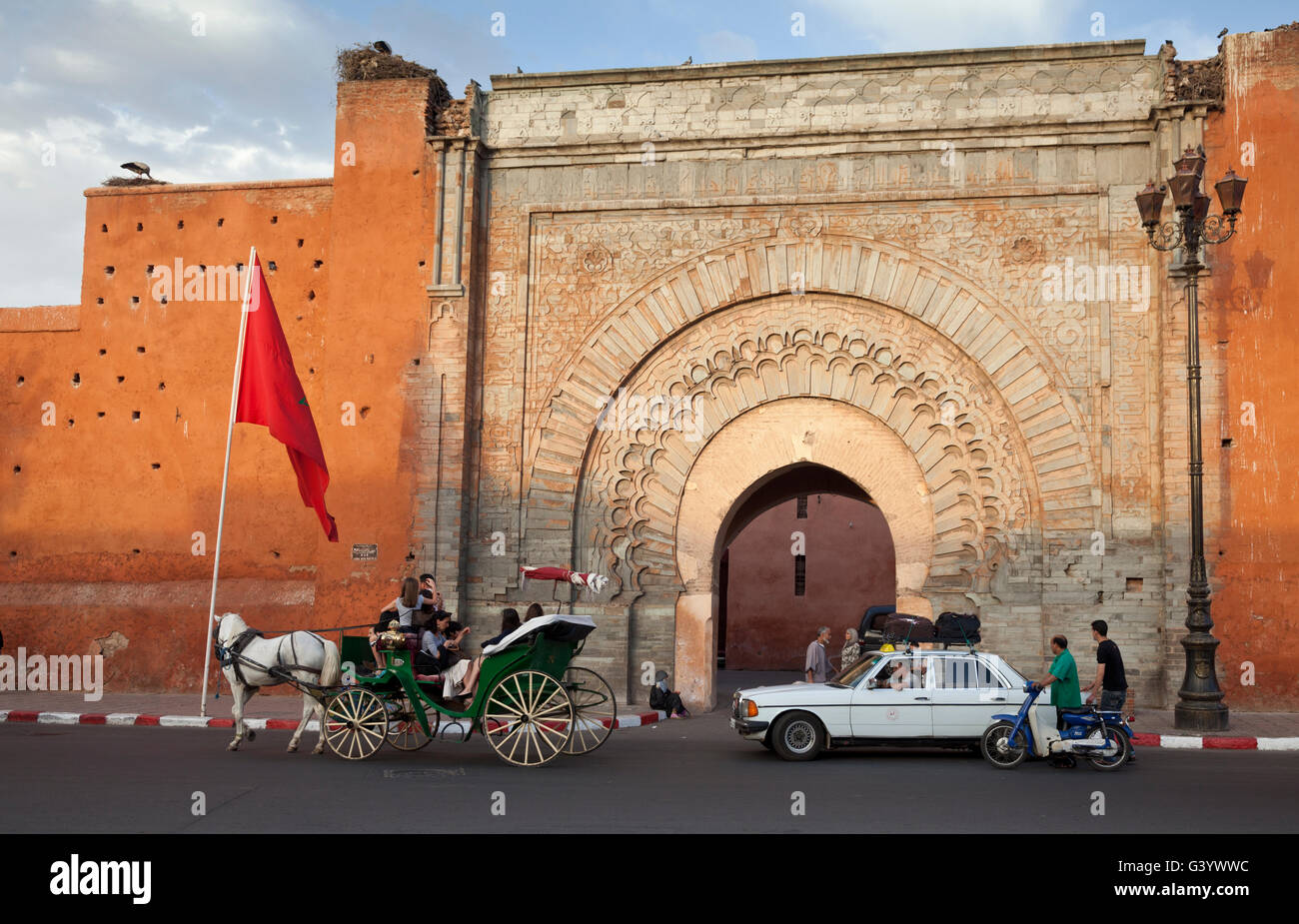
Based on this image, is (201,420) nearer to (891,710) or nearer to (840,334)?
(840,334)

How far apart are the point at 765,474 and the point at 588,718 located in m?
4.58

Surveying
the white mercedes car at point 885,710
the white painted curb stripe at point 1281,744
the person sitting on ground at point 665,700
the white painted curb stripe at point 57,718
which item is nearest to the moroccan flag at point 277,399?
the white painted curb stripe at point 57,718

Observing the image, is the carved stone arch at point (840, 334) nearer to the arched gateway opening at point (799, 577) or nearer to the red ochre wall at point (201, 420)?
the red ochre wall at point (201, 420)

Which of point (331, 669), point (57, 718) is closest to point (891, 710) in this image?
point (331, 669)

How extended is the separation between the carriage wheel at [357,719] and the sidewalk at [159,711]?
2.49 metres

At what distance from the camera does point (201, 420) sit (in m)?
14.2

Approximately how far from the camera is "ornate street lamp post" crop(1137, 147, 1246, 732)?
34.4ft

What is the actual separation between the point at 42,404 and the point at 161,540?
2.48 metres

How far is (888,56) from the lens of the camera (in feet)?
42.6

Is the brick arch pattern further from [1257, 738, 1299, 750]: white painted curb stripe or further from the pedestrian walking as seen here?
[1257, 738, 1299, 750]: white painted curb stripe

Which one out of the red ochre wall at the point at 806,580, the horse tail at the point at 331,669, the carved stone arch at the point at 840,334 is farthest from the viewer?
the red ochre wall at the point at 806,580

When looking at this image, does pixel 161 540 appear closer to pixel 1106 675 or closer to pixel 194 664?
pixel 194 664

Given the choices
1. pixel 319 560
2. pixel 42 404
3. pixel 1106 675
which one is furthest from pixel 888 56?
pixel 42 404

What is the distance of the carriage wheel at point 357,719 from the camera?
848 cm
